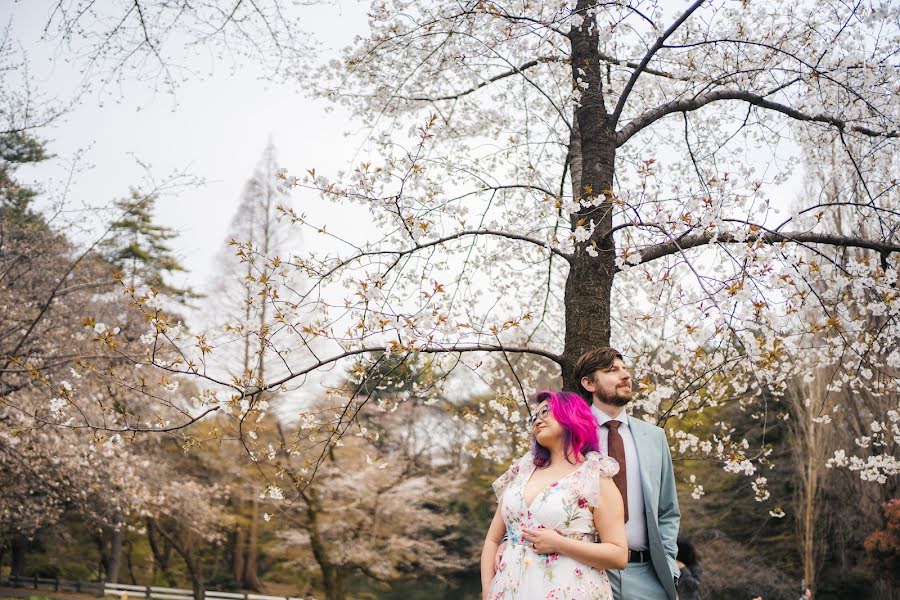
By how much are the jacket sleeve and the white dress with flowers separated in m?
0.29

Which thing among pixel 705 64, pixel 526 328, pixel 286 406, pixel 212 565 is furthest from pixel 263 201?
pixel 705 64

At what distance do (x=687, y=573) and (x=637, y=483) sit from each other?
2553 millimetres

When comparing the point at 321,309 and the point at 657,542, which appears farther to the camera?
the point at 321,309

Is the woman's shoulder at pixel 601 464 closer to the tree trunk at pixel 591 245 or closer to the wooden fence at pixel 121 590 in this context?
the tree trunk at pixel 591 245

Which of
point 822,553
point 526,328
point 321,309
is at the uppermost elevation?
point 526,328

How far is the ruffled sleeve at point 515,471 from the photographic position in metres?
2.67

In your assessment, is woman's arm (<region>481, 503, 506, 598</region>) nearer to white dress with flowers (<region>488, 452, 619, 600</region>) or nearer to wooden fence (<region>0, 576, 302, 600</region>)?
white dress with flowers (<region>488, 452, 619, 600</region>)

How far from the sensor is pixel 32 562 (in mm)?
20859

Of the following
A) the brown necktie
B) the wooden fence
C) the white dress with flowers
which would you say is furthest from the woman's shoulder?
the wooden fence

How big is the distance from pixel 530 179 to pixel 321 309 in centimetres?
307

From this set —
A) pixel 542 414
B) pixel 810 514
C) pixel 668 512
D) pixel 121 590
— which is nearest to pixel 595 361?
pixel 542 414

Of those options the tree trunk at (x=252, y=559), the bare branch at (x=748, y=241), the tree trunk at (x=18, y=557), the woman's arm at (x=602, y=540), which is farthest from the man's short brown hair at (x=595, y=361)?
the tree trunk at (x=18, y=557)

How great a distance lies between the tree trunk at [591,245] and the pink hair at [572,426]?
2.09ft

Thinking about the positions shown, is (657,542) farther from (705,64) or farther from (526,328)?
(526,328)
